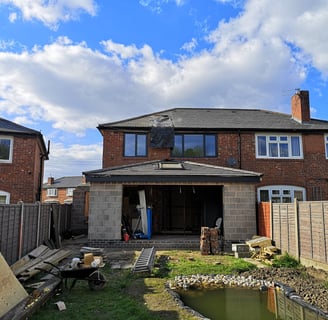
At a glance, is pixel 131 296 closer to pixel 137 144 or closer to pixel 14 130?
pixel 137 144

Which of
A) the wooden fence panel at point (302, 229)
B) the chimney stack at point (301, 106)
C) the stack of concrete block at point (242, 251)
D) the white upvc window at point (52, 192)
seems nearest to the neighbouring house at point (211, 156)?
the chimney stack at point (301, 106)

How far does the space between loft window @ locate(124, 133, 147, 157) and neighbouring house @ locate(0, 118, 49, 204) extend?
492 centimetres

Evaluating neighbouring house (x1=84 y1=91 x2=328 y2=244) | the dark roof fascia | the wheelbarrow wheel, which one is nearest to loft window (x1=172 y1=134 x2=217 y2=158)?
neighbouring house (x1=84 y1=91 x2=328 y2=244)

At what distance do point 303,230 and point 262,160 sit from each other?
8.30 meters

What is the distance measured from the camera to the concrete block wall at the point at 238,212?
42.4 feet

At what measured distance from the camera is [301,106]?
1858 centimetres

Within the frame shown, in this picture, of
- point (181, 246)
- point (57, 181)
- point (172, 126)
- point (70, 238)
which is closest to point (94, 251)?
point (181, 246)

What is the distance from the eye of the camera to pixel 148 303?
5938 mm

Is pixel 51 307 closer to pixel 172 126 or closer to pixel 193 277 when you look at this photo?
pixel 193 277

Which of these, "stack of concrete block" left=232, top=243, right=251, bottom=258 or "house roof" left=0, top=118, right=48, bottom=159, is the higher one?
→ "house roof" left=0, top=118, right=48, bottom=159

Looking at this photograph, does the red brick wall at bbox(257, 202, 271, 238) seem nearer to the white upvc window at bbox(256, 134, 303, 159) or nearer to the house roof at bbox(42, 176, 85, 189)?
the white upvc window at bbox(256, 134, 303, 159)

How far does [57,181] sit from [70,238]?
3828 cm

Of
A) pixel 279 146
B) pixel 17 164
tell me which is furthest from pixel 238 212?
pixel 17 164

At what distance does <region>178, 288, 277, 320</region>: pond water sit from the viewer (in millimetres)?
6012
